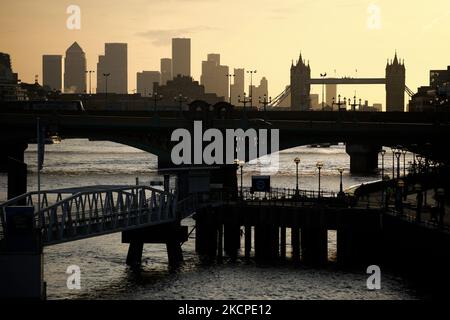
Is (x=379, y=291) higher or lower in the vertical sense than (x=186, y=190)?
lower

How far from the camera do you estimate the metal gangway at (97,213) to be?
6016 cm

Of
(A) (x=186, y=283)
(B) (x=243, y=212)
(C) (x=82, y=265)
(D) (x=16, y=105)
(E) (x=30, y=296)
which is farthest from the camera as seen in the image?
(D) (x=16, y=105)

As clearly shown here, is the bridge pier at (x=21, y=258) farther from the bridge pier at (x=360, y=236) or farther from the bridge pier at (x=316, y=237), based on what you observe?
the bridge pier at (x=360, y=236)

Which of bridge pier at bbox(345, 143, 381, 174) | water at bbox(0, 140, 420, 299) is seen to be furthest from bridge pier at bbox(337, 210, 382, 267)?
bridge pier at bbox(345, 143, 381, 174)

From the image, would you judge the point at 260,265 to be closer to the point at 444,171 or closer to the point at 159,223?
the point at 159,223

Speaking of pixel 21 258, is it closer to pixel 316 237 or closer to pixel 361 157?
pixel 316 237

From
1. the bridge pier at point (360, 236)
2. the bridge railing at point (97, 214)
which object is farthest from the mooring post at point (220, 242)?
the bridge pier at point (360, 236)

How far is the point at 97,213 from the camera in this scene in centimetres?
6462

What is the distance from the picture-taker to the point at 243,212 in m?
77.5

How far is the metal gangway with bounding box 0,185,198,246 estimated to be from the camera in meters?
60.2

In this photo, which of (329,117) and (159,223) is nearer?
(159,223)

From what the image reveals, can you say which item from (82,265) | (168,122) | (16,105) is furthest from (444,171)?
(16,105)

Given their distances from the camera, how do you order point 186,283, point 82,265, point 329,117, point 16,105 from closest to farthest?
point 186,283 < point 82,265 < point 329,117 < point 16,105

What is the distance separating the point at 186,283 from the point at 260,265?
8.30 meters
